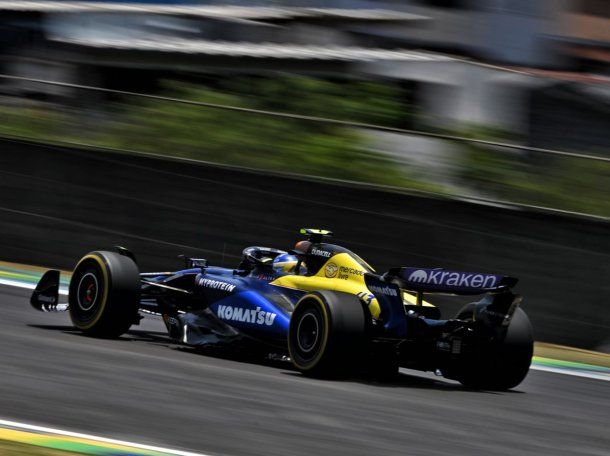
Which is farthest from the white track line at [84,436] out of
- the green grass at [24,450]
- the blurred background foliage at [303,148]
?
the blurred background foliage at [303,148]

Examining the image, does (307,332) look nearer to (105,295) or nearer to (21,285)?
(105,295)

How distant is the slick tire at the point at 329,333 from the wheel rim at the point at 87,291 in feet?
6.59

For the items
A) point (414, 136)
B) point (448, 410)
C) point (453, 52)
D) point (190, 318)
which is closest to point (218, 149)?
point (414, 136)

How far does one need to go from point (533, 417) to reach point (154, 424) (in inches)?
115

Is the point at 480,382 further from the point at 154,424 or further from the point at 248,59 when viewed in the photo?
the point at 248,59

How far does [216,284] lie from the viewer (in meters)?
10.2

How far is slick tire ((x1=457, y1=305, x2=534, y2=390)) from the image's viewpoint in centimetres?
930

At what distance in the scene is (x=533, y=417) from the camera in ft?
27.6

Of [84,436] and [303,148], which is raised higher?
[303,148]

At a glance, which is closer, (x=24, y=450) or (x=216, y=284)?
(x=24, y=450)

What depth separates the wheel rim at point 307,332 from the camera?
8.93 metres

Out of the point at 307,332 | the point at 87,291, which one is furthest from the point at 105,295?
the point at 307,332

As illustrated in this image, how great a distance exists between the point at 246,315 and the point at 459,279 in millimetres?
1741

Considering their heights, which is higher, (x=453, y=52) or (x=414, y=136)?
(x=453, y=52)
